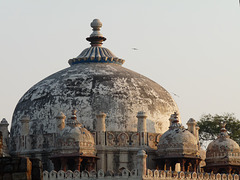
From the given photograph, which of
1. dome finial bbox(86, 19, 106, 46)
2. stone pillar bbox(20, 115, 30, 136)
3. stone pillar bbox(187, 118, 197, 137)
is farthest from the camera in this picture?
dome finial bbox(86, 19, 106, 46)

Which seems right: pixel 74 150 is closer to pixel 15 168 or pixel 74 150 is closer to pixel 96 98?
pixel 96 98

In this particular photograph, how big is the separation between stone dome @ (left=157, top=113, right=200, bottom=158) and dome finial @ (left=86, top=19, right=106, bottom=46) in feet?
28.6

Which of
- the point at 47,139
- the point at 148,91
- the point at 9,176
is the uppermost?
the point at 148,91

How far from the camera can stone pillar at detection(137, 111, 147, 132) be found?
43.7m

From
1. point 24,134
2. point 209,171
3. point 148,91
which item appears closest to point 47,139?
point 24,134

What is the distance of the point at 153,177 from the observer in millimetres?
39344

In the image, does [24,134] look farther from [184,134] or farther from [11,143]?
[184,134]

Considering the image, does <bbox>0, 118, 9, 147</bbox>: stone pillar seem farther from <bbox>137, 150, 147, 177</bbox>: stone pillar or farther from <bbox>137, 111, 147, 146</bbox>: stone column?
<bbox>137, 150, 147, 177</bbox>: stone pillar

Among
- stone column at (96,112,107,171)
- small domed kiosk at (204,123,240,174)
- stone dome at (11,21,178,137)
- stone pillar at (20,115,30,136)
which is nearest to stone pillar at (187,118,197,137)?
stone dome at (11,21,178,137)

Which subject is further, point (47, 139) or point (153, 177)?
point (47, 139)

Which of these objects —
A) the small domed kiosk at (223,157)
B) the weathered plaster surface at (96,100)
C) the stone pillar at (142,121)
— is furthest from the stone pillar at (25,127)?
the small domed kiosk at (223,157)

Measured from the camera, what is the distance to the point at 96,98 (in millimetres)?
45094

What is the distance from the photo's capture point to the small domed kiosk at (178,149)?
4253cm

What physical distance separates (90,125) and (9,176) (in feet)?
98.3
